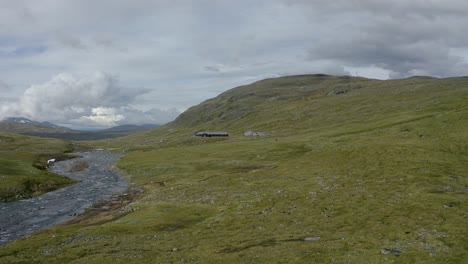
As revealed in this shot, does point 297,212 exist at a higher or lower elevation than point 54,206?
lower

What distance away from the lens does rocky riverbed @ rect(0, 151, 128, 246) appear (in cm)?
4834

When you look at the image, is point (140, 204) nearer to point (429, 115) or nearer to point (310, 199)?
point (310, 199)

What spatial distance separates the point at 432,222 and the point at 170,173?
64.3 meters

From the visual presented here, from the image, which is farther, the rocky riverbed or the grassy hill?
the rocky riverbed

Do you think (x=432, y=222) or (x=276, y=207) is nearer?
(x=432, y=222)

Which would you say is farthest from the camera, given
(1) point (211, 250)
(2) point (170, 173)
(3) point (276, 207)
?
(2) point (170, 173)

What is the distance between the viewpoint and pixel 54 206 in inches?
2406

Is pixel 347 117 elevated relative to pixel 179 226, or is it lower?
elevated

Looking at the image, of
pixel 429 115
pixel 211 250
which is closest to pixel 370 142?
pixel 429 115

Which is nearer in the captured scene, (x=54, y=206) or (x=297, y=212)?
(x=297, y=212)

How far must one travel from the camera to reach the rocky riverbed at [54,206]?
48.3m

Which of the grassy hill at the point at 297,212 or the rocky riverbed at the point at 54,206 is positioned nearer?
the grassy hill at the point at 297,212

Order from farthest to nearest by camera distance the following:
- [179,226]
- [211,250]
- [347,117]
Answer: [347,117], [179,226], [211,250]

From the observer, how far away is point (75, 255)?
33.9m
